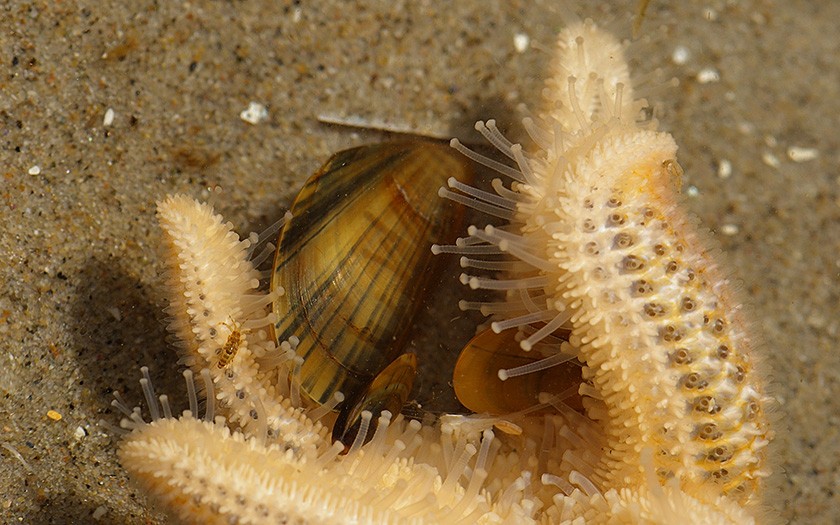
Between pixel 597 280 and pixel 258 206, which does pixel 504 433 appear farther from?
pixel 258 206

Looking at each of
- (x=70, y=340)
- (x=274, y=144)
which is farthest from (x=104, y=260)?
(x=274, y=144)

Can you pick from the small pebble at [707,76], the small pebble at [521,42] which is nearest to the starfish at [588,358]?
the small pebble at [521,42]

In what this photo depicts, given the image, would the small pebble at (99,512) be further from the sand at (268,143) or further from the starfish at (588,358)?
the starfish at (588,358)

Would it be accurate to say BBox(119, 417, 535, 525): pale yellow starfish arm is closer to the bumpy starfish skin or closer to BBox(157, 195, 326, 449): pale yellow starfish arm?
BBox(157, 195, 326, 449): pale yellow starfish arm

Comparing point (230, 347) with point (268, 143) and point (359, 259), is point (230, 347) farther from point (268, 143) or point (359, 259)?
point (268, 143)

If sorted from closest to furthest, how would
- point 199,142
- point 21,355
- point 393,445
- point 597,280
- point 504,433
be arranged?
point 597,280, point 393,445, point 21,355, point 504,433, point 199,142
